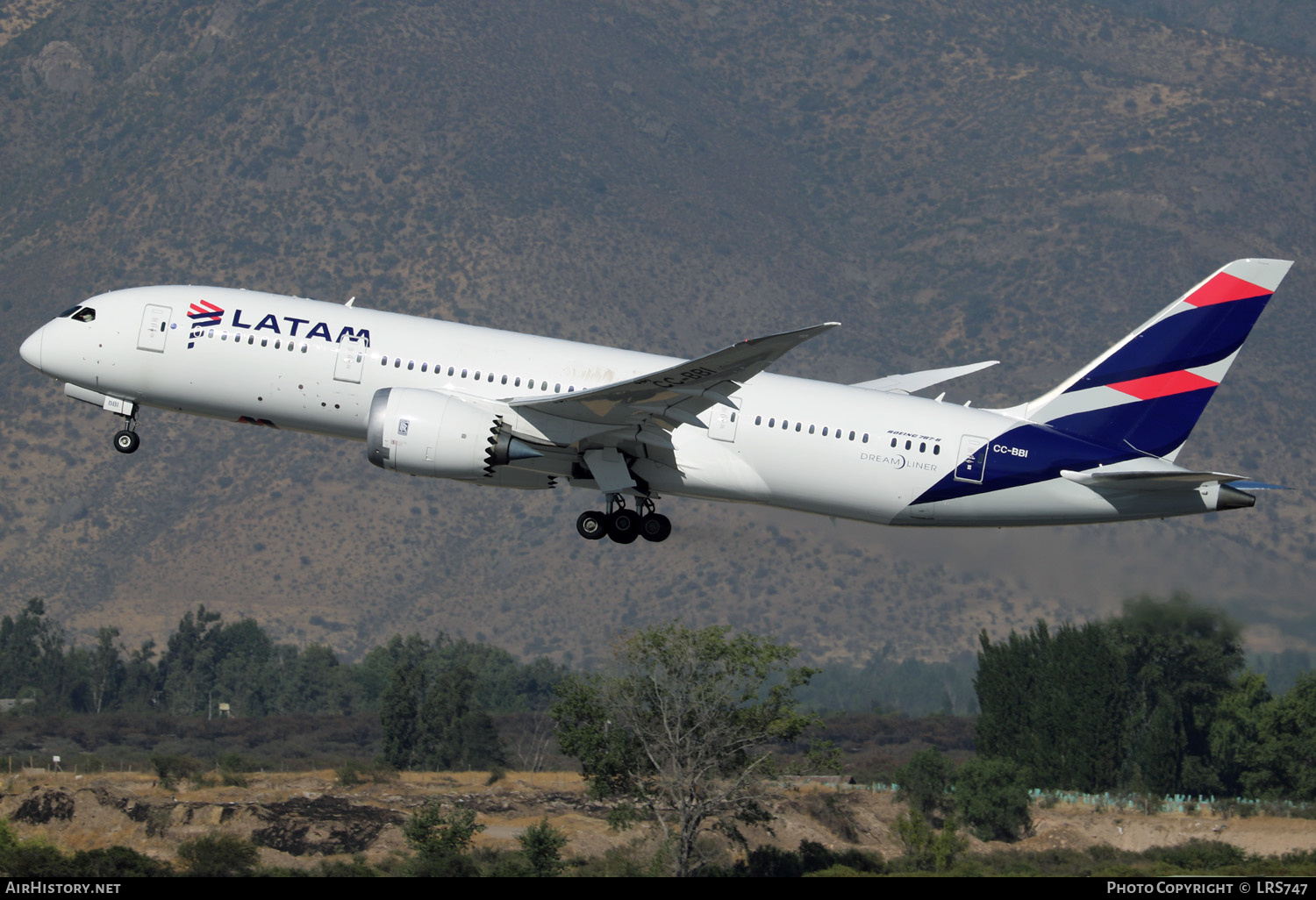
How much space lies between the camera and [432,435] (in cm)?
3978

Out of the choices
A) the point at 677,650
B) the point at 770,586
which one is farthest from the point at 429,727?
the point at 770,586

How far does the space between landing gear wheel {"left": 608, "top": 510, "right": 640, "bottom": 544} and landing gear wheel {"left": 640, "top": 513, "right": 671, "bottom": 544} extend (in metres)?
0.19


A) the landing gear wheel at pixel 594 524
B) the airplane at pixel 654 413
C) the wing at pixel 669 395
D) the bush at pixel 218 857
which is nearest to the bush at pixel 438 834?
the bush at pixel 218 857

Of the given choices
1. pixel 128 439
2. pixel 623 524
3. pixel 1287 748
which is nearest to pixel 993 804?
pixel 1287 748

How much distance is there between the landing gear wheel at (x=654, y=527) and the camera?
4253 centimetres

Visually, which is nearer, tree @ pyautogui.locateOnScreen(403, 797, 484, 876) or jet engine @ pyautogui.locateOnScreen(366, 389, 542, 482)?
jet engine @ pyautogui.locateOnScreen(366, 389, 542, 482)

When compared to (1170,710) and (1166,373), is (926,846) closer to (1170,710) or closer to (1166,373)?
(1166,373)

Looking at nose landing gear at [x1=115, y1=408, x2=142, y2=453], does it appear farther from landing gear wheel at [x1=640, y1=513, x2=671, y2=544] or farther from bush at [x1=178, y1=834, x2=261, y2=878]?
bush at [x1=178, y1=834, x2=261, y2=878]

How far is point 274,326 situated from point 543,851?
25.0m

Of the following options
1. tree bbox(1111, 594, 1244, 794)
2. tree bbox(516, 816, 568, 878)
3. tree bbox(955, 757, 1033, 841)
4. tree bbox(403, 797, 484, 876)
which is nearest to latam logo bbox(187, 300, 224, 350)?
tree bbox(403, 797, 484, 876)

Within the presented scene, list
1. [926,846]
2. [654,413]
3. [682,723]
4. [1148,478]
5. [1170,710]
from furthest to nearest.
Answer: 1. [1170,710]
2. [926,846]
3. [682,723]
4. [1148,478]
5. [654,413]

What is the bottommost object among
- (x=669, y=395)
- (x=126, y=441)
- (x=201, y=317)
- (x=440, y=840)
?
(x=440, y=840)

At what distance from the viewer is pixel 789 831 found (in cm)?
7275

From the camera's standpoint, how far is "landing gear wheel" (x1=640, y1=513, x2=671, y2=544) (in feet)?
140
